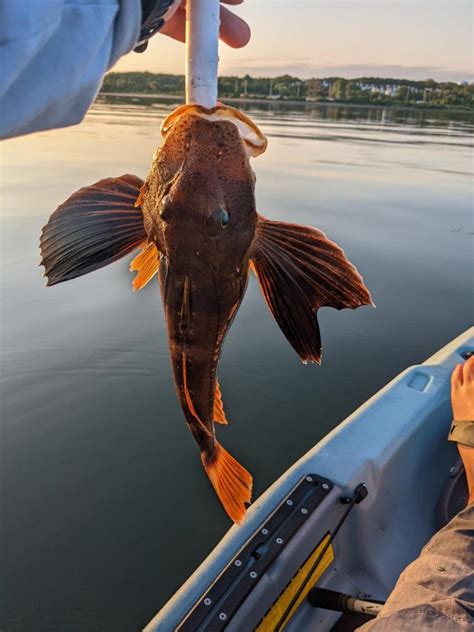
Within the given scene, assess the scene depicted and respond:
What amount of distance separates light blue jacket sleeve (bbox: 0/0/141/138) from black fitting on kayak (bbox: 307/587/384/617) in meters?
2.57

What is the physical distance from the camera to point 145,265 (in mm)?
1900

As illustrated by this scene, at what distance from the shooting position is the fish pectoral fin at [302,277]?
1.81m

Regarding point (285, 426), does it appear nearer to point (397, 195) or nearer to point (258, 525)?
point (258, 525)

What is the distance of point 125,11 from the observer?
4.28ft

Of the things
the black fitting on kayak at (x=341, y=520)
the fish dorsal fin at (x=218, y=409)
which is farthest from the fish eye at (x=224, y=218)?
the black fitting on kayak at (x=341, y=520)

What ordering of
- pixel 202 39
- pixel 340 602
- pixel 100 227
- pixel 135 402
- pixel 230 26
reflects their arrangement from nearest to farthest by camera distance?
pixel 202 39 → pixel 230 26 → pixel 100 227 → pixel 340 602 → pixel 135 402

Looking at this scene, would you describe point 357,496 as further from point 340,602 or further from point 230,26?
point 230,26

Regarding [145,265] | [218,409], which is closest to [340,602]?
[218,409]

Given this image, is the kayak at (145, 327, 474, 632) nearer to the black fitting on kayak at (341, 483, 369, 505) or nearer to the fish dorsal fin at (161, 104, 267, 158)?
the black fitting on kayak at (341, 483, 369, 505)

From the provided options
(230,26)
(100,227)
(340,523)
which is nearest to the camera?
(230,26)

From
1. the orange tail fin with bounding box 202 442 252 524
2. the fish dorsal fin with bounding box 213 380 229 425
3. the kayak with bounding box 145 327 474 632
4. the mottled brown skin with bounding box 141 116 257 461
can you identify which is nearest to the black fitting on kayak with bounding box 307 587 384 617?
the kayak with bounding box 145 327 474 632

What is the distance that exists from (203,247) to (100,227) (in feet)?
1.29

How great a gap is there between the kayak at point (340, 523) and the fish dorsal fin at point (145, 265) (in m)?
1.50

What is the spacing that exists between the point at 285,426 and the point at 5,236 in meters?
5.81
